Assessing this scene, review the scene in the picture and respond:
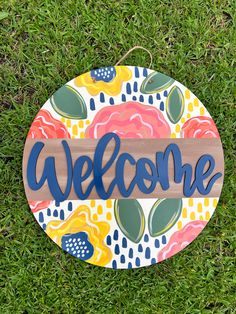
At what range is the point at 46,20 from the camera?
1.69 meters

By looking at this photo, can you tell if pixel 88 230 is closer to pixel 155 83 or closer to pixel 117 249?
pixel 117 249

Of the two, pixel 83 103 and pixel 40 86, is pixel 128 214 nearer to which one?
pixel 83 103

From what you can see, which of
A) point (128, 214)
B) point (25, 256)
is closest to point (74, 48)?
point (128, 214)

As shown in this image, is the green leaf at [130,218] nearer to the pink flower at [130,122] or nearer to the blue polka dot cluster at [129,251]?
the blue polka dot cluster at [129,251]

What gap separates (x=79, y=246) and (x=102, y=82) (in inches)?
20.9

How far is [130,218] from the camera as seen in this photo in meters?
1.59

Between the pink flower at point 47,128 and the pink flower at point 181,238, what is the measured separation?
0.48 m

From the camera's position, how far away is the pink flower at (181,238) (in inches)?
63.0

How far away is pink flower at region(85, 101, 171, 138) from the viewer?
1.60 meters

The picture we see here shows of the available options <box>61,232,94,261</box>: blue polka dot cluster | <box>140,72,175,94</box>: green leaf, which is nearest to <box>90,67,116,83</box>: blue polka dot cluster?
<box>140,72,175,94</box>: green leaf

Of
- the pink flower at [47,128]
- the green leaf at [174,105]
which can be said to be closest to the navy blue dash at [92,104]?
the pink flower at [47,128]

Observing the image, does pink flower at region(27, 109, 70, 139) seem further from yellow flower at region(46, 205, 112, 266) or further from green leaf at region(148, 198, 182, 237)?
green leaf at region(148, 198, 182, 237)

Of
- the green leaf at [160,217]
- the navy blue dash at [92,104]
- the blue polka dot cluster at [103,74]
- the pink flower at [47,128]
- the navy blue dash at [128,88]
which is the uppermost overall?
the blue polka dot cluster at [103,74]

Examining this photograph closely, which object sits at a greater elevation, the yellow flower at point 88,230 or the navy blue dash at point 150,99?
the navy blue dash at point 150,99
